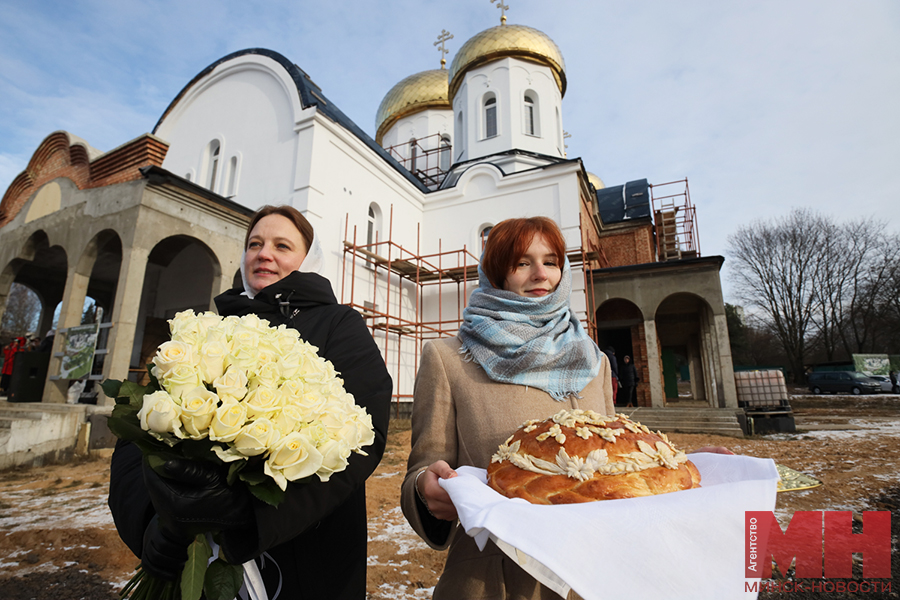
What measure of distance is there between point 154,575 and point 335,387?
0.73 m

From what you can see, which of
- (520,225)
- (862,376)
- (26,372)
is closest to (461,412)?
(520,225)

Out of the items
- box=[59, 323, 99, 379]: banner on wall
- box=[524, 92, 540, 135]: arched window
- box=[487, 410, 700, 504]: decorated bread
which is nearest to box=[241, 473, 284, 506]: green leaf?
box=[487, 410, 700, 504]: decorated bread

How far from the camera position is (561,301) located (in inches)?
68.7

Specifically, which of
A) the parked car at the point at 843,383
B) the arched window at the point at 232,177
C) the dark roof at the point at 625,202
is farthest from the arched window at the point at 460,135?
the parked car at the point at 843,383

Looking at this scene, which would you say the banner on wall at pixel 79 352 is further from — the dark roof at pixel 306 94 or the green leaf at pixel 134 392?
the green leaf at pixel 134 392

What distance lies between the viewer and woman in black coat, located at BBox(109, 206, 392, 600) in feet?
3.48

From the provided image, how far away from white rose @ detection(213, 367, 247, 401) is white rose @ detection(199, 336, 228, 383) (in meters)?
0.02

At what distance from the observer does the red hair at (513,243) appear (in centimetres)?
170

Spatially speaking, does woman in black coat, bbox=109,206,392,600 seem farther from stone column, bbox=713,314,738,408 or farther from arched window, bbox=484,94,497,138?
arched window, bbox=484,94,497,138

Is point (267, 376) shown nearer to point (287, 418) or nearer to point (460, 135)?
point (287, 418)

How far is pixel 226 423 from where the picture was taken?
938 millimetres

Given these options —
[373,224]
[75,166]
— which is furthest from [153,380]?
[373,224]

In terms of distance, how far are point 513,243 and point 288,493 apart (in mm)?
1133

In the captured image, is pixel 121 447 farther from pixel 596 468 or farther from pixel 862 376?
pixel 862 376
